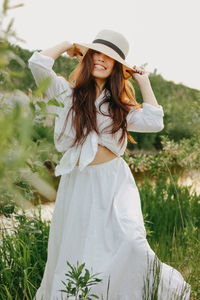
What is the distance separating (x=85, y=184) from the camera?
1953 millimetres

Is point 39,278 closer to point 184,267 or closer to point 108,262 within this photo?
point 108,262

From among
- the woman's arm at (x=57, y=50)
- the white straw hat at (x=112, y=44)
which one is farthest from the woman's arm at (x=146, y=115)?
the woman's arm at (x=57, y=50)

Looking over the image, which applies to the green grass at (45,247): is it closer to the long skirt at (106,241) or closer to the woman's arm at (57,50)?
the long skirt at (106,241)

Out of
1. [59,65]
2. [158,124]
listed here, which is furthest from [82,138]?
[59,65]

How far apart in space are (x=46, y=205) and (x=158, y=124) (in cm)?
317

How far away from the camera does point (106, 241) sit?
183 cm

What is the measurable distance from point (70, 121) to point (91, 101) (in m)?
0.17

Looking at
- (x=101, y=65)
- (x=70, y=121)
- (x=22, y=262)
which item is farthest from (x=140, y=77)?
(x=22, y=262)

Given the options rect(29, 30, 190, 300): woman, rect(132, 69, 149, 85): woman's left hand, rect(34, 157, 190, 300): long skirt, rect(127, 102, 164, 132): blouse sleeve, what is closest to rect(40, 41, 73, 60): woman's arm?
rect(29, 30, 190, 300): woman

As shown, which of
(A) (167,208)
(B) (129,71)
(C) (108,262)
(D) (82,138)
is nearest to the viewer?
(C) (108,262)

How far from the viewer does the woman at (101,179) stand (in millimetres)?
1775

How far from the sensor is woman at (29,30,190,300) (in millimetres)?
1775

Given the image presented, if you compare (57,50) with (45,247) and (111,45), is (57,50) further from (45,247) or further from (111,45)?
(45,247)

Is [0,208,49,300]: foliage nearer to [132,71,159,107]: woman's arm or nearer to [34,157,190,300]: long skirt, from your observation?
[34,157,190,300]: long skirt
